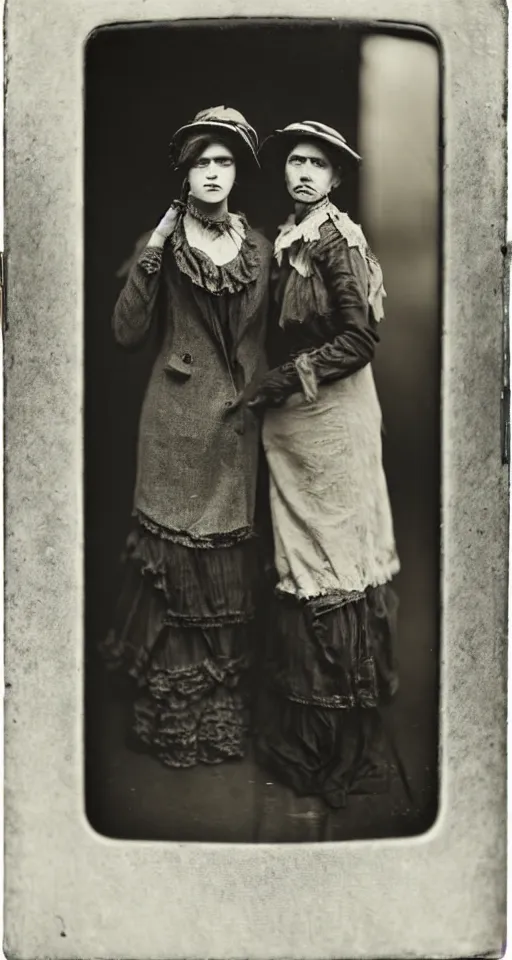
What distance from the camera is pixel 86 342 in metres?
3.44

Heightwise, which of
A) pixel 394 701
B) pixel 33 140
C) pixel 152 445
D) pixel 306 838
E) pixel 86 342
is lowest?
pixel 306 838

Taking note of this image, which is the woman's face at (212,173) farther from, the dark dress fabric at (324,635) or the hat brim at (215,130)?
the dark dress fabric at (324,635)

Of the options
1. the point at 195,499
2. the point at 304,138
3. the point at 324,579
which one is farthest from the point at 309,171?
the point at 324,579

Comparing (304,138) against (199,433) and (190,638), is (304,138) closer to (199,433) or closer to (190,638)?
(199,433)

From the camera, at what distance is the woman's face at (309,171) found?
339cm

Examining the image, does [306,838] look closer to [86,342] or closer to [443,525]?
[443,525]

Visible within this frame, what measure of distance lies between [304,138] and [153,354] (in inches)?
21.0

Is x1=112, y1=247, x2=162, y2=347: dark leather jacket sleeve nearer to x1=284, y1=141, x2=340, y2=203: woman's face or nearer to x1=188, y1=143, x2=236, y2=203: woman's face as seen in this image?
x1=188, y1=143, x2=236, y2=203: woman's face

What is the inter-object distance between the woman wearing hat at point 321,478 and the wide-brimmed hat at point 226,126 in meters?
0.04

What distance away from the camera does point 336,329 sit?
11.1ft

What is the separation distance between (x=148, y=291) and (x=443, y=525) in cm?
78

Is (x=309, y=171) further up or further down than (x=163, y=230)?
further up

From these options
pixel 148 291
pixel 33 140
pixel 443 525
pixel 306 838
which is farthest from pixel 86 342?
pixel 306 838

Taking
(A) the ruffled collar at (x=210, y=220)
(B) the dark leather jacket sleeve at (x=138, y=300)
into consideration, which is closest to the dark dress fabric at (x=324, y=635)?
(A) the ruffled collar at (x=210, y=220)
